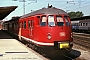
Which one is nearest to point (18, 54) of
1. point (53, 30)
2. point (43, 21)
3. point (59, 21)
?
point (43, 21)

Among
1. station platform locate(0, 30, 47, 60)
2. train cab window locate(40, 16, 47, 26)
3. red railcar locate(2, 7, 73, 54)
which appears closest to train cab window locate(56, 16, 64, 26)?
red railcar locate(2, 7, 73, 54)

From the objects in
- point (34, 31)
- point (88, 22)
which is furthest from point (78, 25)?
point (34, 31)

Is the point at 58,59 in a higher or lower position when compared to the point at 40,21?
lower

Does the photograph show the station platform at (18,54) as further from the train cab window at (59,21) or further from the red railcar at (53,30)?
the train cab window at (59,21)

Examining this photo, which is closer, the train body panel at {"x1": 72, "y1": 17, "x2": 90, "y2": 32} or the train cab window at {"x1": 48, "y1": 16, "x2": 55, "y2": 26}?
the train cab window at {"x1": 48, "y1": 16, "x2": 55, "y2": 26}

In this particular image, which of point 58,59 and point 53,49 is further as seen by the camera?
point 58,59

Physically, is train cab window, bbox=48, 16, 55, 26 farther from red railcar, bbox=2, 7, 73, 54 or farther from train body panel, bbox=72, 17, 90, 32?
train body panel, bbox=72, 17, 90, 32

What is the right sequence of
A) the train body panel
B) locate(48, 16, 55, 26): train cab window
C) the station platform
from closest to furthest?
the station platform
locate(48, 16, 55, 26): train cab window
the train body panel

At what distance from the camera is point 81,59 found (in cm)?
1126

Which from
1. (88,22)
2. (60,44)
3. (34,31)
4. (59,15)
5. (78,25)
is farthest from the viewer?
(78,25)

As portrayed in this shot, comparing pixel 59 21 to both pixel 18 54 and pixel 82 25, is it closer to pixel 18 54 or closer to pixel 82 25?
pixel 18 54

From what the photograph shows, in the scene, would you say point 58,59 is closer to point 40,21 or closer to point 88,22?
point 40,21

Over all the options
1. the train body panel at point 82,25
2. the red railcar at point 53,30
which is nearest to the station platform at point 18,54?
the red railcar at point 53,30

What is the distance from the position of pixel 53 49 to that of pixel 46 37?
0.75m
